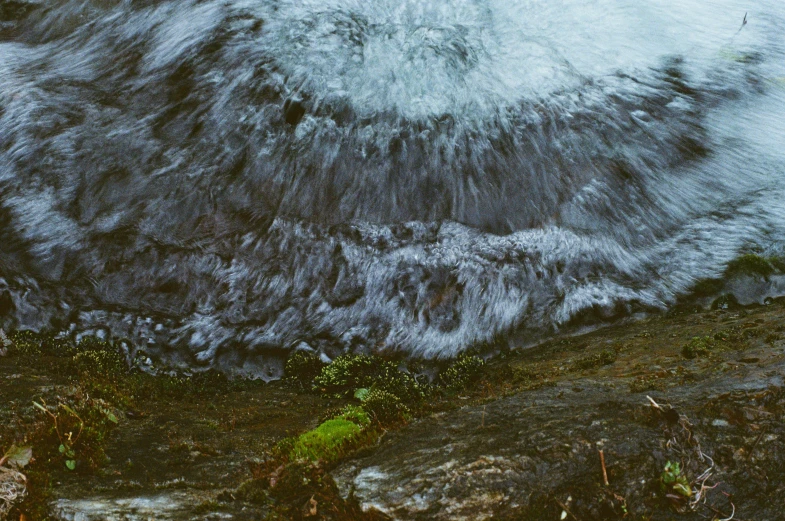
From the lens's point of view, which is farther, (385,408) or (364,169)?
(364,169)

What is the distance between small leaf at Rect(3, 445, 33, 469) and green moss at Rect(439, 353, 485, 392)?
375 centimetres

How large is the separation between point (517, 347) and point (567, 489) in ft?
10.1

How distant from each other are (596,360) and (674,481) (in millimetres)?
2218

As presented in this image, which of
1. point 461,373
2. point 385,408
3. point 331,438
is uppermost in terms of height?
point 331,438

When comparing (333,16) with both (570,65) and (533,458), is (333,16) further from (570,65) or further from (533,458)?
(533,458)

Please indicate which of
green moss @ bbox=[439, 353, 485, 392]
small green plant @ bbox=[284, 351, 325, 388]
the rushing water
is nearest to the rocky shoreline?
green moss @ bbox=[439, 353, 485, 392]

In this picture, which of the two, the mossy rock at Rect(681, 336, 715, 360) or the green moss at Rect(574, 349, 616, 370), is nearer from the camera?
the mossy rock at Rect(681, 336, 715, 360)

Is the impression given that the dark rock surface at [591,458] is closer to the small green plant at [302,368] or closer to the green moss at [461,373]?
the green moss at [461,373]

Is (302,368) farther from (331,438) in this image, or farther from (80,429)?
(80,429)

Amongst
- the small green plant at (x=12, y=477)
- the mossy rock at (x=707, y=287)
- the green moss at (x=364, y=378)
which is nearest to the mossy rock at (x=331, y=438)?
the green moss at (x=364, y=378)

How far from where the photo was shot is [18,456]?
12.6ft

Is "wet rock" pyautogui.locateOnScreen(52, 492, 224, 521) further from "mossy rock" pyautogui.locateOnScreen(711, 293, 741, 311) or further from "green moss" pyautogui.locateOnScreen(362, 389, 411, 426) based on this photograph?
"mossy rock" pyautogui.locateOnScreen(711, 293, 741, 311)

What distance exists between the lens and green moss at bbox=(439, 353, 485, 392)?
614 centimetres

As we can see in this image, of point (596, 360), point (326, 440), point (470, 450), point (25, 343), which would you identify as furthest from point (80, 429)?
point (596, 360)
